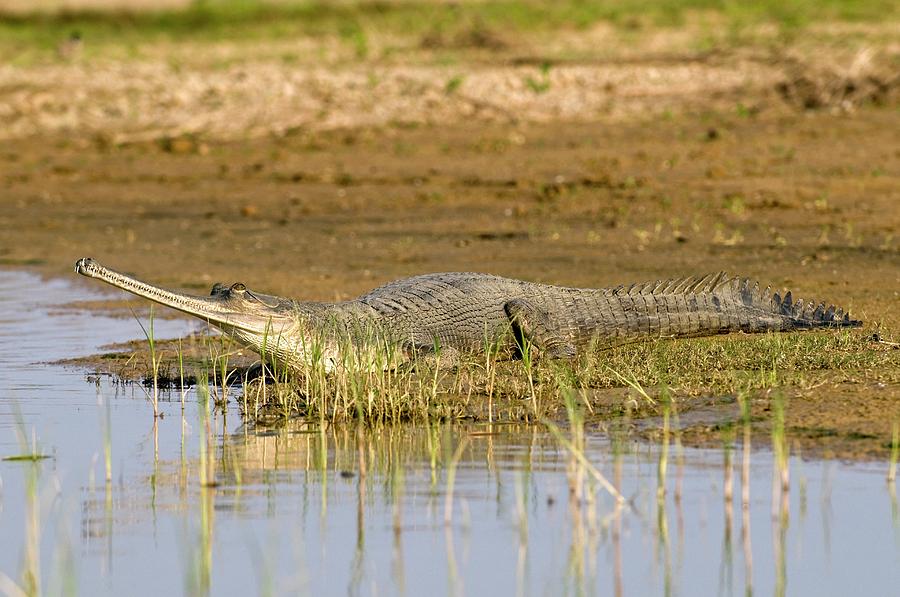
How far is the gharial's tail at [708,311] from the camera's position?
7113mm

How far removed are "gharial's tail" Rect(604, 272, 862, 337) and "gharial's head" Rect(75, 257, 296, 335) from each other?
1690mm

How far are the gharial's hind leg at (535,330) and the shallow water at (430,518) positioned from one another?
1.43 m

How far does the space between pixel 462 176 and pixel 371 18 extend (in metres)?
7.02

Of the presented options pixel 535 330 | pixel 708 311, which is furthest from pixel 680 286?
pixel 535 330

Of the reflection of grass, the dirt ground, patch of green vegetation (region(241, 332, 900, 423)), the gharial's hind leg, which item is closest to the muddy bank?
→ the dirt ground

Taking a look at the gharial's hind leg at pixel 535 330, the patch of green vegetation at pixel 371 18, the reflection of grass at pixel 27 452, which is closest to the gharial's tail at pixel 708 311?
Result: the gharial's hind leg at pixel 535 330

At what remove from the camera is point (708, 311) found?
7.18m

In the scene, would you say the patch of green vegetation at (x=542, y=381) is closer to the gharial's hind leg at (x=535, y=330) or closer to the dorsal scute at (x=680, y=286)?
the gharial's hind leg at (x=535, y=330)

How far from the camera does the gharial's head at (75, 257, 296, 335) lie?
5809 millimetres

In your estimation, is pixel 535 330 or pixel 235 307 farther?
pixel 535 330

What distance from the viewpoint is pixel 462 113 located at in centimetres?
1540

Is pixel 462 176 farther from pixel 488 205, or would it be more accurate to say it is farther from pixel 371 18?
pixel 371 18

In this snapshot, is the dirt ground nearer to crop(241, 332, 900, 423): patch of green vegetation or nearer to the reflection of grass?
crop(241, 332, 900, 423): patch of green vegetation

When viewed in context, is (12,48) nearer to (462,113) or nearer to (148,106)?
(148,106)
